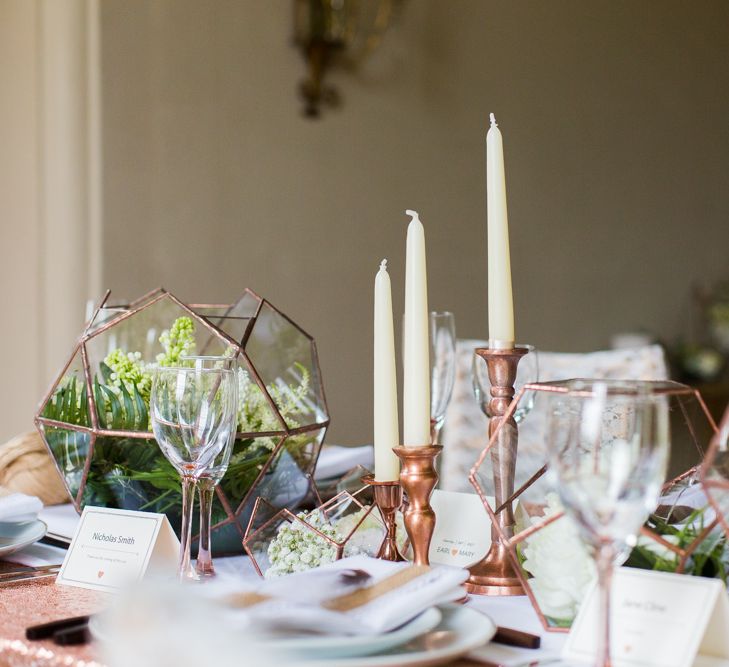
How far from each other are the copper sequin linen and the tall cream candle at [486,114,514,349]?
406mm

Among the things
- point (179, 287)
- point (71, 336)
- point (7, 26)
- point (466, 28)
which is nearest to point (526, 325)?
point (466, 28)

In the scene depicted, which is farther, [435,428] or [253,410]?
[435,428]

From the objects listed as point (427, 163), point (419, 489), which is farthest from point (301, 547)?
point (427, 163)

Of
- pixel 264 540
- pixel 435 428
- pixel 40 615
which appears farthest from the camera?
pixel 435 428

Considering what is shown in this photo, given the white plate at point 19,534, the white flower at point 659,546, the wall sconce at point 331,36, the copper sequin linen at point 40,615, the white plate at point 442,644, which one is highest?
the wall sconce at point 331,36

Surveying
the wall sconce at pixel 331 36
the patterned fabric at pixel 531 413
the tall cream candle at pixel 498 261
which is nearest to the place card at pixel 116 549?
the tall cream candle at pixel 498 261

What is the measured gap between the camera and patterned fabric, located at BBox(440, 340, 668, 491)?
1.83 m

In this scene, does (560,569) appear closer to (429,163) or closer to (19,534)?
(19,534)

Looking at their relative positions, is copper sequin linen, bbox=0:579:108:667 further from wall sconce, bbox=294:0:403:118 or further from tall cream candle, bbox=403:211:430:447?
wall sconce, bbox=294:0:403:118

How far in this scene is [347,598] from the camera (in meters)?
0.63

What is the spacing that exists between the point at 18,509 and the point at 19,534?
3 cm

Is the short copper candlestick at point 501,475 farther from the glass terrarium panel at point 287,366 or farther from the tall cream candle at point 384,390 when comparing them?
the glass terrarium panel at point 287,366

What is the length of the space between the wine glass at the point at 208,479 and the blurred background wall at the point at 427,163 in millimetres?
1840

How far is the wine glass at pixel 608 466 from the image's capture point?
56 centimetres
